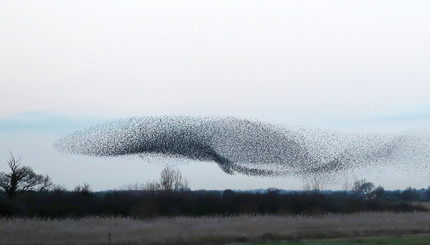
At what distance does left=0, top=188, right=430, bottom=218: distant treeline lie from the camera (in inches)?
2016

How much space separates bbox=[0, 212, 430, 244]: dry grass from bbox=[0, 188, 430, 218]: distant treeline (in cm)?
703

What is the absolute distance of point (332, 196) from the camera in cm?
6788

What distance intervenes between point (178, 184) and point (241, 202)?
63.6 feet

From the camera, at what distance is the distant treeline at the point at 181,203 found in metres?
51.2

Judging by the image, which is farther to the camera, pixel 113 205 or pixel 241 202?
pixel 241 202

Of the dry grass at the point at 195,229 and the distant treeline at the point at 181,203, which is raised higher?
the distant treeline at the point at 181,203

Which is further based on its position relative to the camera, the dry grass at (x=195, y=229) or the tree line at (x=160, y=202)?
the tree line at (x=160, y=202)

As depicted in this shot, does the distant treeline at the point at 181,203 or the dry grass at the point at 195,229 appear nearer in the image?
the dry grass at the point at 195,229

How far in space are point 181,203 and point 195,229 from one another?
18.5 m

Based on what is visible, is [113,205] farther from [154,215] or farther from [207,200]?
[207,200]

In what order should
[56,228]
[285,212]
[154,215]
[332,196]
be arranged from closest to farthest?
[56,228]
[154,215]
[285,212]
[332,196]

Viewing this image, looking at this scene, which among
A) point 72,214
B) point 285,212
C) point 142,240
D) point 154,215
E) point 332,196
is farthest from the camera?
point 332,196

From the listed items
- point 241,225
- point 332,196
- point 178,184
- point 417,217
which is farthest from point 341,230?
point 178,184

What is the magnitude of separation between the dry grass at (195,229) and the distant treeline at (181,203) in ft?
23.1
